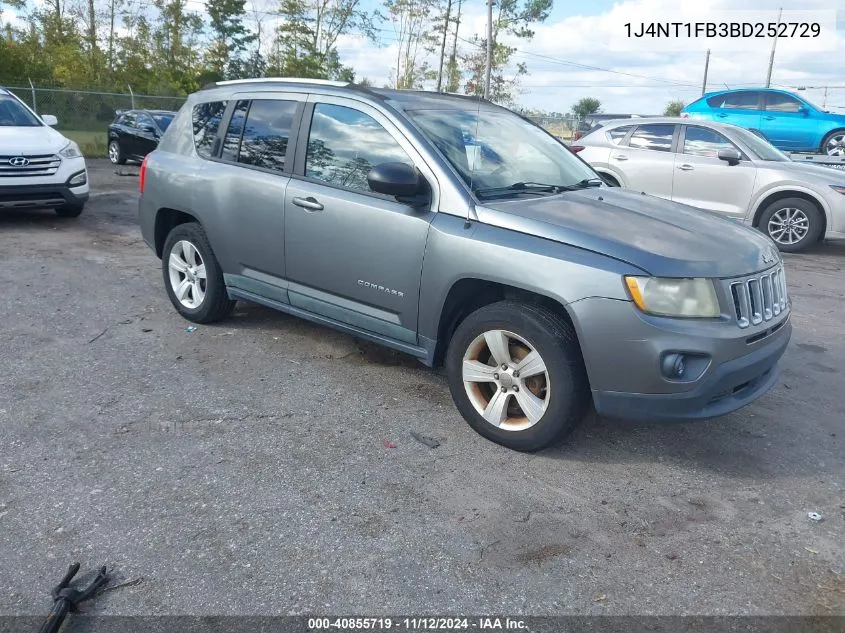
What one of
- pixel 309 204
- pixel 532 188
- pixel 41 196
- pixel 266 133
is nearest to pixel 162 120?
pixel 41 196

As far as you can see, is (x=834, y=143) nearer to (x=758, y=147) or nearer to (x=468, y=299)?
(x=758, y=147)

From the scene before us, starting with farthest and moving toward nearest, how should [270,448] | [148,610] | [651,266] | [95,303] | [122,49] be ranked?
1. [122,49]
2. [95,303]
3. [270,448]
4. [651,266]
5. [148,610]

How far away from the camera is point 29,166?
29.7 feet

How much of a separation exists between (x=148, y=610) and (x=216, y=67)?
4551 cm

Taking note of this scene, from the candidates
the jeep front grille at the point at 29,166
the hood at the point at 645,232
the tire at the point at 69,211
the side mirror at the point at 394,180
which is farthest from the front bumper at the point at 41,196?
the hood at the point at 645,232

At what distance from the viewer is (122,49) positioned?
37.8m

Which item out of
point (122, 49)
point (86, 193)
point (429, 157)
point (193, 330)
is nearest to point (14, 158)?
point (86, 193)

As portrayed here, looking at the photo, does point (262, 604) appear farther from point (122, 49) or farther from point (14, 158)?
point (122, 49)

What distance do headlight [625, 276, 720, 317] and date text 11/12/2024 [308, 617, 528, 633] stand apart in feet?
4.98

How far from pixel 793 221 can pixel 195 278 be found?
7945 millimetres

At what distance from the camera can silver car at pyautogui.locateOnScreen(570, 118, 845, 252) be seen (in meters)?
9.55

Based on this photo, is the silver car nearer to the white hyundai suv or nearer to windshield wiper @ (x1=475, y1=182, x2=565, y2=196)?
windshield wiper @ (x1=475, y1=182, x2=565, y2=196)

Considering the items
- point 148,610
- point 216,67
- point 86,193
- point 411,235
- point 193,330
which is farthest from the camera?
point 216,67

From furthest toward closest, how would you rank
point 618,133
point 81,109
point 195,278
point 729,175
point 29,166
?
point 81,109 < point 618,133 < point 729,175 < point 29,166 < point 195,278
